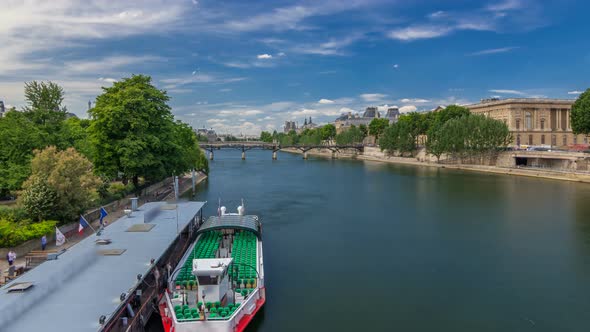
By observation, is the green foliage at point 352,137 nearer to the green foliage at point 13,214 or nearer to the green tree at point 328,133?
the green tree at point 328,133

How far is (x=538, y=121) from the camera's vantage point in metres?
104

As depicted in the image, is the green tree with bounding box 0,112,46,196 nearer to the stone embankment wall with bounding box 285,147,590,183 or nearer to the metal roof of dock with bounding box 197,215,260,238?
the metal roof of dock with bounding box 197,215,260,238

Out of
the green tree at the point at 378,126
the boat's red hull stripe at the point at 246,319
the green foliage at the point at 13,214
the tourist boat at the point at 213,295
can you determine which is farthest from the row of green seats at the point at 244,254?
the green tree at the point at 378,126

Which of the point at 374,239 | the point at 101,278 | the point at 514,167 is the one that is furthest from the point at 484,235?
the point at 514,167

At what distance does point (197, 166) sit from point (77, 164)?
41525 millimetres

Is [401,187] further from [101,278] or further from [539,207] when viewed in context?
[101,278]

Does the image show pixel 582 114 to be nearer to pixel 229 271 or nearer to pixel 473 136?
pixel 473 136

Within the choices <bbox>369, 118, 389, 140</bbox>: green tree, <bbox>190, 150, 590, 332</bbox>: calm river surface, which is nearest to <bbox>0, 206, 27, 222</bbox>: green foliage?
<bbox>190, 150, 590, 332</bbox>: calm river surface

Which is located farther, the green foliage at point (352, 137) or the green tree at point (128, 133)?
the green foliage at point (352, 137)

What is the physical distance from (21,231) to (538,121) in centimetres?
10835

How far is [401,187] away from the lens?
62438 mm

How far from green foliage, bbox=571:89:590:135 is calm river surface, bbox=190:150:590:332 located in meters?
24.9

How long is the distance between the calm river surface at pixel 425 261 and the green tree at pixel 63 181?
495 inches

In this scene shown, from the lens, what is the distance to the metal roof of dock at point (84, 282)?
13156 mm
